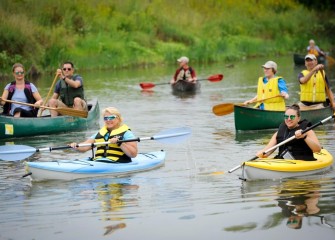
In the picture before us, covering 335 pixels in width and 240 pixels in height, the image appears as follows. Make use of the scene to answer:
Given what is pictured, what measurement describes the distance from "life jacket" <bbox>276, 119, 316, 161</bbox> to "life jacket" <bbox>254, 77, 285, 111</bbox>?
384 cm

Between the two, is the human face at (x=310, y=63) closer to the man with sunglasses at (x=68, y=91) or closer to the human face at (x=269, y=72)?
the human face at (x=269, y=72)

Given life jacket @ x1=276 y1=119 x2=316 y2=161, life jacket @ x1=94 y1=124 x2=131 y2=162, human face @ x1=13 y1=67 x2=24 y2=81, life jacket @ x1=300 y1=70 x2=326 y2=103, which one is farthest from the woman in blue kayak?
life jacket @ x1=300 y1=70 x2=326 y2=103

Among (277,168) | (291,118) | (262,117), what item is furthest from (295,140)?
(262,117)

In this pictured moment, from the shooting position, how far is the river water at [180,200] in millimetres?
8930

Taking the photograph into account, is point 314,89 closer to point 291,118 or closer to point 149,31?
point 291,118

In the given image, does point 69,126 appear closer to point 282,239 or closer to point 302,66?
point 282,239

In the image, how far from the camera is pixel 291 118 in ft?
37.7

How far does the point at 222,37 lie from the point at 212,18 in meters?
3.16

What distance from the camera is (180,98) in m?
23.7

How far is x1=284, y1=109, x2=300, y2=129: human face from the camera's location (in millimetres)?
11461

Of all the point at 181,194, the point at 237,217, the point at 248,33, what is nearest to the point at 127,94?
the point at 181,194

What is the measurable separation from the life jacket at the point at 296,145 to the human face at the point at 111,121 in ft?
6.98

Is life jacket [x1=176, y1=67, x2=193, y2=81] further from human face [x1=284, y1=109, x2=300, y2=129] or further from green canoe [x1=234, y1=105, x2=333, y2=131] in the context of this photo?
human face [x1=284, y1=109, x2=300, y2=129]

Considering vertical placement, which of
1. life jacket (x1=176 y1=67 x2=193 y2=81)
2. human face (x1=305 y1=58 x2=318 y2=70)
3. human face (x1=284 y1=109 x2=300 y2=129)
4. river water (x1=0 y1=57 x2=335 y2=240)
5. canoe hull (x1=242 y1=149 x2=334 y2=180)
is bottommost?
river water (x1=0 y1=57 x2=335 y2=240)
